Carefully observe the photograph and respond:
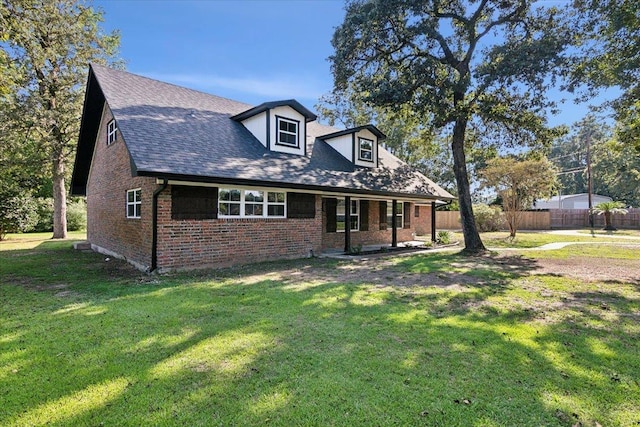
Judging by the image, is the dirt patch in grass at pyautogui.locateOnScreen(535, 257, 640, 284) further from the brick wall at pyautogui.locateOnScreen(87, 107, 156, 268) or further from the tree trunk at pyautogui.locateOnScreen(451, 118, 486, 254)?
the brick wall at pyautogui.locateOnScreen(87, 107, 156, 268)

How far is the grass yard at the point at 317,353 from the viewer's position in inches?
111

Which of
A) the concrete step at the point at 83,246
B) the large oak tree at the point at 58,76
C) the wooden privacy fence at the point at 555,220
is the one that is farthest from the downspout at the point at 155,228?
the wooden privacy fence at the point at 555,220

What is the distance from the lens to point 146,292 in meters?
6.71

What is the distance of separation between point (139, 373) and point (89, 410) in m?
0.62

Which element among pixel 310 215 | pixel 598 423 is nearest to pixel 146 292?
pixel 310 215

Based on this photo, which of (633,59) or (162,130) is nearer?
(633,59)

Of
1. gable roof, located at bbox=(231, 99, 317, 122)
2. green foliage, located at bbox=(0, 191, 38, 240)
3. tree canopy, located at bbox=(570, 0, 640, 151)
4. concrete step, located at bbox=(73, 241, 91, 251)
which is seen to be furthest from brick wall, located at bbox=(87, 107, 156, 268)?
tree canopy, located at bbox=(570, 0, 640, 151)

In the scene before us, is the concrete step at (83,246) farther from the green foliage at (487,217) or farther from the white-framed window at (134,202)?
the green foliage at (487,217)

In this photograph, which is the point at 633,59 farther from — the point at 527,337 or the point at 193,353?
the point at 193,353

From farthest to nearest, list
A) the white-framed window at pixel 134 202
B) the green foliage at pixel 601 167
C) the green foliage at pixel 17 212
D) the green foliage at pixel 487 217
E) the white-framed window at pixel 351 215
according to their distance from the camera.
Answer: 1. the green foliage at pixel 601 167
2. the green foliage at pixel 487 217
3. the green foliage at pixel 17 212
4. the white-framed window at pixel 351 215
5. the white-framed window at pixel 134 202

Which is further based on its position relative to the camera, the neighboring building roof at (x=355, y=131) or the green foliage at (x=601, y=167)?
the green foliage at (x=601, y=167)

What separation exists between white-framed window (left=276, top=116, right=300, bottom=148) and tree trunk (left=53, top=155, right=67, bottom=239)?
14423mm

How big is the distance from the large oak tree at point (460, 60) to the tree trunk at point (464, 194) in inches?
1.5

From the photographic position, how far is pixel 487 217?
24812 millimetres
